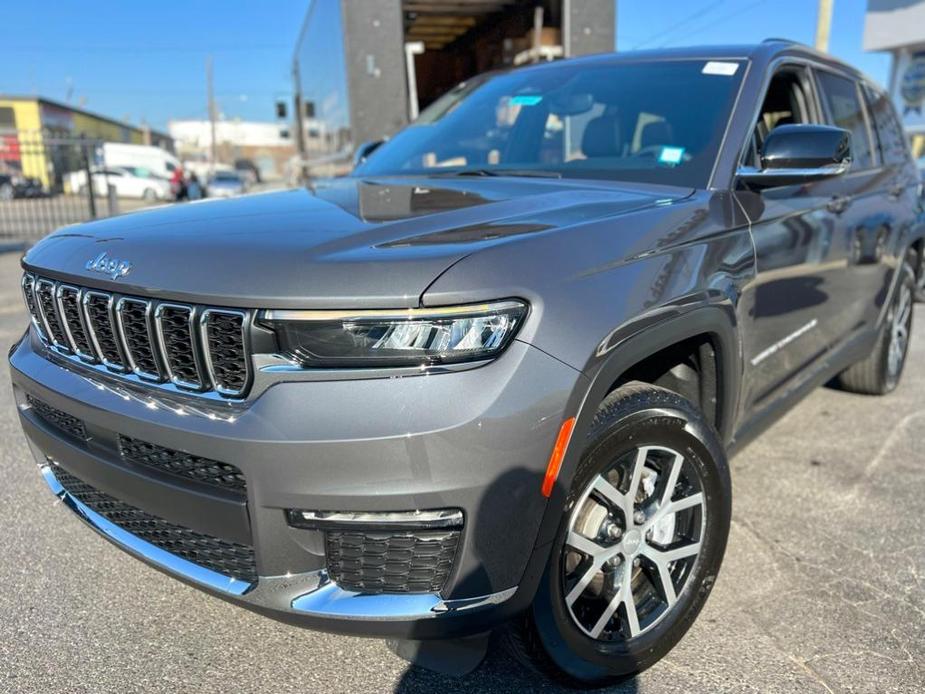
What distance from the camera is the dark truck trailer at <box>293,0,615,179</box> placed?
347 inches

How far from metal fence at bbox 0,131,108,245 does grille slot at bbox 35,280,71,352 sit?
1109cm

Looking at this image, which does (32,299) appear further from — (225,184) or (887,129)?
(225,184)

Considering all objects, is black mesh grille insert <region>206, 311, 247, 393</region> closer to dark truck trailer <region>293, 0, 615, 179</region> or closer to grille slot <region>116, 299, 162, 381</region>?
grille slot <region>116, 299, 162, 381</region>

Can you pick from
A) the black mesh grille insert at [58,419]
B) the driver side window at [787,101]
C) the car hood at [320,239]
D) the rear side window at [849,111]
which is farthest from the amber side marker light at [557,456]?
the rear side window at [849,111]

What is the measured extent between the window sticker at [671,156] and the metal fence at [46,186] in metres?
11.6

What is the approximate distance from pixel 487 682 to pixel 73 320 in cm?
152

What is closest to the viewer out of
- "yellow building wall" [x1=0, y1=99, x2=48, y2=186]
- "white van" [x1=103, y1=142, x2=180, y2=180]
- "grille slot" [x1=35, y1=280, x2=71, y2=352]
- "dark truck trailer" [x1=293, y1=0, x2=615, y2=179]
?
"grille slot" [x1=35, y1=280, x2=71, y2=352]

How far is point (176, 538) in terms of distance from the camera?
6.20 feet

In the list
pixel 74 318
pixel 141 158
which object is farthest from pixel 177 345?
pixel 141 158

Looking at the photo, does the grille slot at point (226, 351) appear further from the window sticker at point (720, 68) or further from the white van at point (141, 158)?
the white van at point (141, 158)

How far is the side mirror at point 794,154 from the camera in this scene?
8.18 ft

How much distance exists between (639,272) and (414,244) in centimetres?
59

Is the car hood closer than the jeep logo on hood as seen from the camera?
Yes

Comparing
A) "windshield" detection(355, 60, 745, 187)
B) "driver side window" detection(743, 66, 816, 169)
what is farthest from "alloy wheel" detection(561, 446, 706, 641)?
"driver side window" detection(743, 66, 816, 169)
